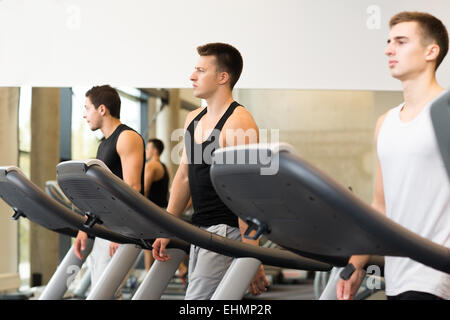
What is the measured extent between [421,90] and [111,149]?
1.73 m

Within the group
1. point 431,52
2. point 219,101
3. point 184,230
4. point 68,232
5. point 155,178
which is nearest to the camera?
point 431,52

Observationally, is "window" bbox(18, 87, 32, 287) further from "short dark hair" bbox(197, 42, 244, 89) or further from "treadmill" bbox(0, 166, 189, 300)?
"short dark hair" bbox(197, 42, 244, 89)

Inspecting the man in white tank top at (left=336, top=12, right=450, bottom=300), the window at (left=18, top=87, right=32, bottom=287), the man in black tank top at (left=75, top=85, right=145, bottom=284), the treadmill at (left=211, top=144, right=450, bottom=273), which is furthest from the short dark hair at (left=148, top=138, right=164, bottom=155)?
the treadmill at (left=211, top=144, right=450, bottom=273)

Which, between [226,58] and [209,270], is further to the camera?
[226,58]

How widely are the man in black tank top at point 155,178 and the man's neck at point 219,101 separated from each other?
302 cm

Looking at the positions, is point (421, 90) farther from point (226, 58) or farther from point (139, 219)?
point (226, 58)

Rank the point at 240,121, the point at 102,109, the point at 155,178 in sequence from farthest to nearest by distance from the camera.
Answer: the point at 155,178 → the point at 102,109 → the point at 240,121

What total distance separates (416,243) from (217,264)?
114 cm

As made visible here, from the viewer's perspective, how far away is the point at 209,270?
2.44 m

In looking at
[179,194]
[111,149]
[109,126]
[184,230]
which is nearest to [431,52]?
[184,230]

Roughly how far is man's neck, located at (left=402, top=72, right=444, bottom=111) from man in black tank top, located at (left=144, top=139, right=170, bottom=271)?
3884 mm

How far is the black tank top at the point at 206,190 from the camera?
7.95 ft

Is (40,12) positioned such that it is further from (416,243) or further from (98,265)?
(416,243)

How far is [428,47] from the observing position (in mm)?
1802
